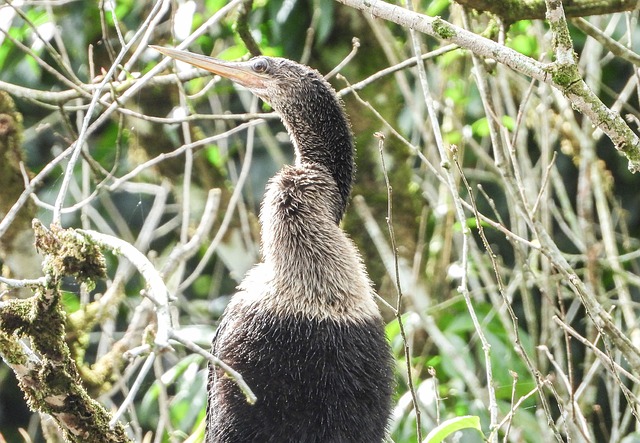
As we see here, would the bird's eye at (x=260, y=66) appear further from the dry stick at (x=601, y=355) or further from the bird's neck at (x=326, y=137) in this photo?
the dry stick at (x=601, y=355)

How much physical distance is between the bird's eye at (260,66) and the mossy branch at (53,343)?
1.19 metres

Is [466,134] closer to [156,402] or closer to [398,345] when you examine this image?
[398,345]

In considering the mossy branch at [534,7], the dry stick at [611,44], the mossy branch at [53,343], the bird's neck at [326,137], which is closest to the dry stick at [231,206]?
the bird's neck at [326,137]

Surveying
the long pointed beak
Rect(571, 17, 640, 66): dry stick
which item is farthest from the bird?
Rect(571, 17, 640, 66): dry stick

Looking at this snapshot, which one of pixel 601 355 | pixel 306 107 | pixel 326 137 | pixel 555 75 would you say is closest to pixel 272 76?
pixel 306 107

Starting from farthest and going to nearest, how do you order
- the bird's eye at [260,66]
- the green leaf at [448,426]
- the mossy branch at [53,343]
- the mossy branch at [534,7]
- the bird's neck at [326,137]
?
the bird's eye at [260,66] → the bird's neck at [326,137] → the mossy branch at [534,7] → the green leaf at [448,426] → the mossy branch at [53,343]

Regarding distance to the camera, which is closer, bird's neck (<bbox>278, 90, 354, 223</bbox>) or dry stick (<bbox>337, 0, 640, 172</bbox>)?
dry stick (<bbox>337, 0, 640, 172</bbox>)

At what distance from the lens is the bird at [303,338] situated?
266 centimetres

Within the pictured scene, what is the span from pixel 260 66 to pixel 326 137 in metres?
→ 0.36

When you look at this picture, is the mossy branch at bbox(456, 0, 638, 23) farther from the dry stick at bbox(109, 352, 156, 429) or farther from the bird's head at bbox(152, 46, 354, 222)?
the dry stick at bbox(109, 352, 156, 429)

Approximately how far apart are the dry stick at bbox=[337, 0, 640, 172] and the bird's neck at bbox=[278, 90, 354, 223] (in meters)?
0.70

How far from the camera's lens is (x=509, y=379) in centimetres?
409

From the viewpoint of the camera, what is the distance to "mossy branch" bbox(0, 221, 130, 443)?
2.25m

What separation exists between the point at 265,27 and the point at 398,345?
192cm
